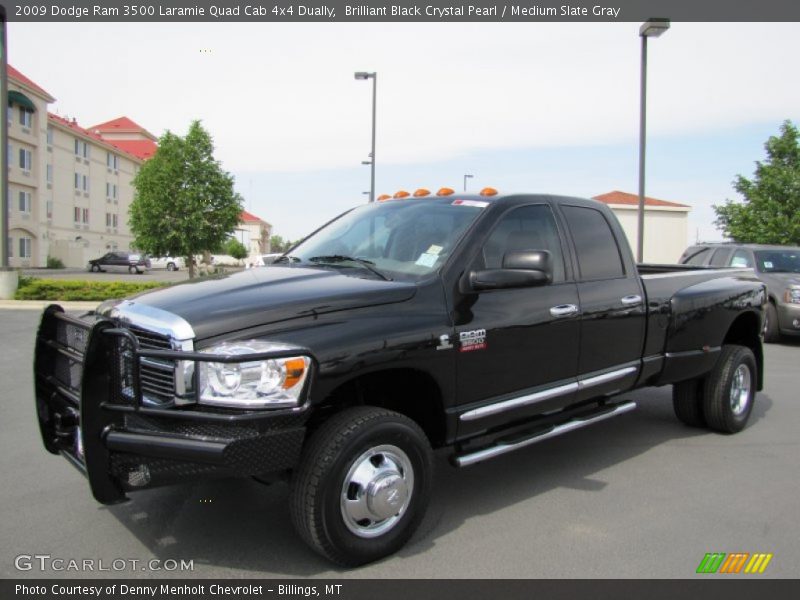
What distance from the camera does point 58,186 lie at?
5466 centimetres

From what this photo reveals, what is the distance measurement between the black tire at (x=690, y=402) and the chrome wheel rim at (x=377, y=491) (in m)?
3.36

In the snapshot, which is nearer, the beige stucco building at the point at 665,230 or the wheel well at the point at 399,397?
the wheel well at the point at 399,397

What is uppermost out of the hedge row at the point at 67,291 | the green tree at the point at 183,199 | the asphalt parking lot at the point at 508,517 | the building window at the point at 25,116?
the building window at the point at 25,116

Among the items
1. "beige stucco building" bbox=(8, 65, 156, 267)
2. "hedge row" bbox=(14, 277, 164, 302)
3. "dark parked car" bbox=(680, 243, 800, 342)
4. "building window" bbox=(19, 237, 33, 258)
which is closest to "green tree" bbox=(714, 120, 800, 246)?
"dark parked car" bbox=(680, 243, 800, 342)

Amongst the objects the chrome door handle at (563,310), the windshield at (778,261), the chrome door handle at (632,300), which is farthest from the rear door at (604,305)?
the windshield at (778,261)

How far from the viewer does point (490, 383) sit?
381cm

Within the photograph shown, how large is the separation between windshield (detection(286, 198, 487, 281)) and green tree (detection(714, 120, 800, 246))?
27082mm

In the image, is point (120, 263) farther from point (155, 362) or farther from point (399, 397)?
point (155, 362)

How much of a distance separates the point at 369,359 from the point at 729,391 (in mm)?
3905

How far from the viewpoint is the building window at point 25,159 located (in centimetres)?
4747

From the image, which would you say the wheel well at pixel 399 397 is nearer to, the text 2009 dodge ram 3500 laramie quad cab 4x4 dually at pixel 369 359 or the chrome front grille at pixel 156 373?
the text 2009 dodge ram 3500 laramie quad cab 4x4 dually at pixel 369 359

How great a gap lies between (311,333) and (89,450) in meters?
1.12

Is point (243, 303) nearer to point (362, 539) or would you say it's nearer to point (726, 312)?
point (362, 539)
